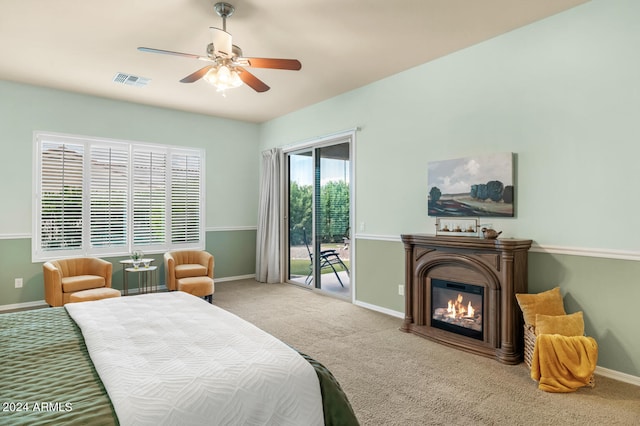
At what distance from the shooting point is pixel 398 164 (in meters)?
4.70

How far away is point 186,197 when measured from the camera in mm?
6617

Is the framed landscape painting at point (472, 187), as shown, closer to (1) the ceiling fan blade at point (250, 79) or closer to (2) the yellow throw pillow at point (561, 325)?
(2) the yellow throw pillow at point (561, 325)

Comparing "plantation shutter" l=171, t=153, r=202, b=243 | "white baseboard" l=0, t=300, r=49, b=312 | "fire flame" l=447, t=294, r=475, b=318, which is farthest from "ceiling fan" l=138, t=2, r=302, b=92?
"white baseboard" l=0, t=300, r=49, b=312

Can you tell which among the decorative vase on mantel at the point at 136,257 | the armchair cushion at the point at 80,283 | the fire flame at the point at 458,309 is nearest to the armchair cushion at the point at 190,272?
the decorative vase on mantel at the point at 136,257

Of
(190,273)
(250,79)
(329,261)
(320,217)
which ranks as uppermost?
(250,79)

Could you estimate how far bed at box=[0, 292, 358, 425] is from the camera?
133cm

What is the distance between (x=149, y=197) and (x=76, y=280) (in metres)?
1.94

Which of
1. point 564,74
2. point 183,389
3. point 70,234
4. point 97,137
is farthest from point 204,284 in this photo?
point 564,74

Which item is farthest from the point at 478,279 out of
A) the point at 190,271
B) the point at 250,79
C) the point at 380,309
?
the point at 190,271

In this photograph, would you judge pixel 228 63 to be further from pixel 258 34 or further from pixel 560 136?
pixel 560 136

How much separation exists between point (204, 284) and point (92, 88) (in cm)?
320

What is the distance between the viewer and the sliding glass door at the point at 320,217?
5.65 metres

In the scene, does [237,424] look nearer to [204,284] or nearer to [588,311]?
[588,311]

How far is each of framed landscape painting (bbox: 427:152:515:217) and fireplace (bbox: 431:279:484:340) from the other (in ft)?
2.52
